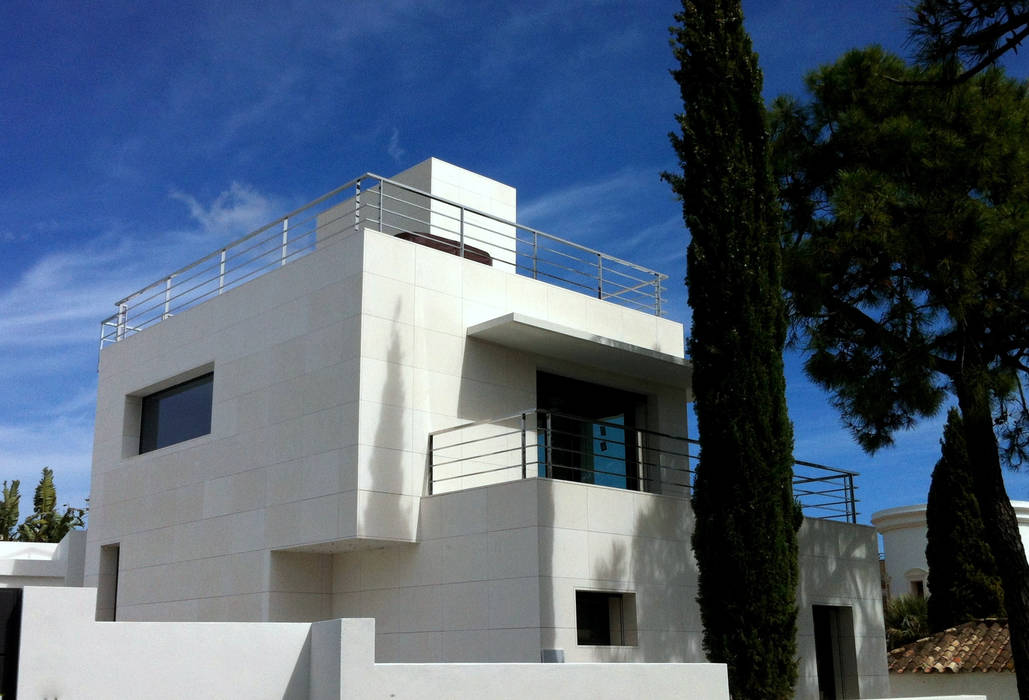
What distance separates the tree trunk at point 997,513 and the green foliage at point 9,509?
33594 millimetres

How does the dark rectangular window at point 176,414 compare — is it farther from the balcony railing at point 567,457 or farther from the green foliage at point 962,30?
the green foliage at point 962,30

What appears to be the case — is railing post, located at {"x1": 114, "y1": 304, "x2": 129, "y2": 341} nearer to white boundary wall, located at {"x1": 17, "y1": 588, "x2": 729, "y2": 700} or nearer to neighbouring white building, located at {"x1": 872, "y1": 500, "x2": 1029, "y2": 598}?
white boundary wall, located at {"x1": 17, "y1": 588, "x2": 729, "y2": 700}

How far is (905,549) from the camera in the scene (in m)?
29.5

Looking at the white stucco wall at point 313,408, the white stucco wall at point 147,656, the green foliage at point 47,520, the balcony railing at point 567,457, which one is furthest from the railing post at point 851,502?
the green foliage at point 47,520

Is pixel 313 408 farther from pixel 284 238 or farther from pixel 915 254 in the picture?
pixel 915 254

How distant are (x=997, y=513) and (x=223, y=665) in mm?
11832

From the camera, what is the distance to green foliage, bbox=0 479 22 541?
3766cm

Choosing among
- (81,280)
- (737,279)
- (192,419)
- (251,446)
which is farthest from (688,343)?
(81,280)

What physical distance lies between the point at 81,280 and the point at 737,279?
543 inches

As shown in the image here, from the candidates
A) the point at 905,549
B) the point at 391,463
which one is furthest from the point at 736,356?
the point at 905,549

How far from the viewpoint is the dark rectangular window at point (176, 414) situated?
16578 mm

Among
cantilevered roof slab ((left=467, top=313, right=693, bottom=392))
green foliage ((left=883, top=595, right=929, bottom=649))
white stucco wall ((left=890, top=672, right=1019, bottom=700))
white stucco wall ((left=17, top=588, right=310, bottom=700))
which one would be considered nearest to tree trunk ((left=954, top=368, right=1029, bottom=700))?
cantilevered roof slab ((left=467, top=313, right=693, bottom=392))

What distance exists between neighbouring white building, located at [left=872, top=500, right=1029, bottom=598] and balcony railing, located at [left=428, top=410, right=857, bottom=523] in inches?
509

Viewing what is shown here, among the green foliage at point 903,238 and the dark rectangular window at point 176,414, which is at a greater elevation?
the green foliage at point 903,238
